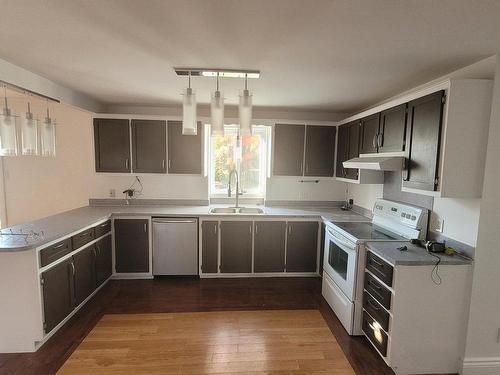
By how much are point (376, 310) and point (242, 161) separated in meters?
2.67

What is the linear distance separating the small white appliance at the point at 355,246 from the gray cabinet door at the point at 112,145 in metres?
2.85

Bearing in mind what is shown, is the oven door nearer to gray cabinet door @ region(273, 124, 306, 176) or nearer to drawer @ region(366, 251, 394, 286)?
drawer @ region(366, 251, 394, 286)

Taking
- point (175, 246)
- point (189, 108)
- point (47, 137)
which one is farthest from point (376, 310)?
point (47, 137)

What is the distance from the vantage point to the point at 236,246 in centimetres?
351

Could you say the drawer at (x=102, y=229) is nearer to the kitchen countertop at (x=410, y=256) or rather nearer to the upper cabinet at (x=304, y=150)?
the upper cabinet at (x=304, y=150)

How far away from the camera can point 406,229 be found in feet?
8.16

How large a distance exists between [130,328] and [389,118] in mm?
3158

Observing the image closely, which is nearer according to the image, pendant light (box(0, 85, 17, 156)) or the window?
pendant light (box(0, 85, 17, 156))

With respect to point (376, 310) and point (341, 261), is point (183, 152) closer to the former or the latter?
point (341, 261)

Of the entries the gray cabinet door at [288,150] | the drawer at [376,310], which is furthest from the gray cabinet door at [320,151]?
the drawer at [376,310]

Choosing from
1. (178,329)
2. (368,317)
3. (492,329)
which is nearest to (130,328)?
(178,329)

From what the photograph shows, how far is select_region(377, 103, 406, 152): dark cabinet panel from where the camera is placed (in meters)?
2.31

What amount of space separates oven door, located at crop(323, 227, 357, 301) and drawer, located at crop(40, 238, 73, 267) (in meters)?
2.66

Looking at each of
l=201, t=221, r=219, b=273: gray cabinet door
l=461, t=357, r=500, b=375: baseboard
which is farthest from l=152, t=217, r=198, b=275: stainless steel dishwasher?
l=461, t=357, r=500, b=375: baseboard
